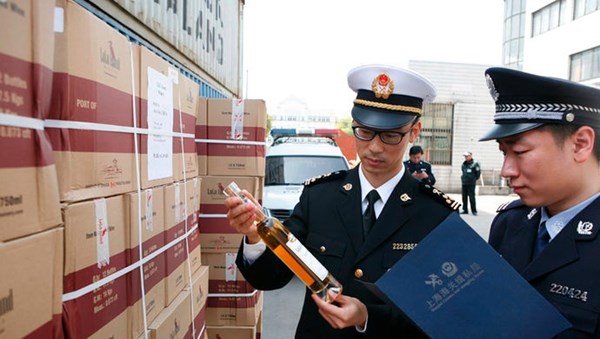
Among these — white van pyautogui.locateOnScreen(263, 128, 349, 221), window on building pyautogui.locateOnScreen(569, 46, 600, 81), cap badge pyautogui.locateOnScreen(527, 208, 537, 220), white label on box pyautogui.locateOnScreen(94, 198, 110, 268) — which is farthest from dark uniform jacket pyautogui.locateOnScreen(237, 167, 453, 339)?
window on building pyautogui.locateOnScreen(569, 46, 600, 81)

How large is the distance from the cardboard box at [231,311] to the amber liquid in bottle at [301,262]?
6.40ft

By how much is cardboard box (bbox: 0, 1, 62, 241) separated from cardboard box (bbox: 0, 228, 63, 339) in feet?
0.11

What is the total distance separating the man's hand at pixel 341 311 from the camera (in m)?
1.18

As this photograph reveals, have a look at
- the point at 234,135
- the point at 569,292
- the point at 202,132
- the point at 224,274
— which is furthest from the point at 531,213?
the point at 224,274

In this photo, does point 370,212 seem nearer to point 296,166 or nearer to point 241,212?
point 241,212

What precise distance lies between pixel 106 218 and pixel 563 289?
1341 mm

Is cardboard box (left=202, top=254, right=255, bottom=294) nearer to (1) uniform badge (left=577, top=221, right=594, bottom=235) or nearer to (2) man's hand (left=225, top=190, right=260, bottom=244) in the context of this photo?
(2) man's hand (left=225, top=190, right=260, bottom=244)

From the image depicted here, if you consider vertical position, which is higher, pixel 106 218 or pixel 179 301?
pixel 106 218

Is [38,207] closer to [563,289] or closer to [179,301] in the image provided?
[179,301]

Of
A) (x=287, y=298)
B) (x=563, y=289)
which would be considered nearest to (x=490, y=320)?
(x=563, y=289)

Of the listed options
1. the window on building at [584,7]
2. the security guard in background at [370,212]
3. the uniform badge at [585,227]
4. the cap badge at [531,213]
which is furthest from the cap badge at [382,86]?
the window on building at [584,7]

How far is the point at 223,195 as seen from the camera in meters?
2.90

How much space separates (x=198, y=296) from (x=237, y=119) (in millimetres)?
1213

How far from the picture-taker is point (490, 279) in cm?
102
